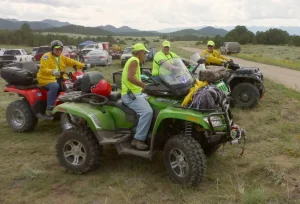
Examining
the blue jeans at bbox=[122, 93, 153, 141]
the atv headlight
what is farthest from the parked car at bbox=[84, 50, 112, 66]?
the atv headlight

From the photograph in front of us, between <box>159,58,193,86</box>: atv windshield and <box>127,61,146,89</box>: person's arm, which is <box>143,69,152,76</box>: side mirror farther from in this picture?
<box>127,61,146,89</box>: person's arm

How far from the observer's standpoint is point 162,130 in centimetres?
520

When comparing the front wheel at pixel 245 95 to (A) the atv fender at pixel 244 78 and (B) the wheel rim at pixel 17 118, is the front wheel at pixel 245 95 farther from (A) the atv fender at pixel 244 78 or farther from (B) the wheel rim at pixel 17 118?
(B) the wheel rim at pixel 17 118

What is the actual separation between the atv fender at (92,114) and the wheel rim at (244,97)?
4.95m

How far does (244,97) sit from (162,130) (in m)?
5.02

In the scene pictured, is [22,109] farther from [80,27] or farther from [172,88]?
[80,27]

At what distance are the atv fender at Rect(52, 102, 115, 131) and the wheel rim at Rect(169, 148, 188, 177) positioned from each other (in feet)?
3.86

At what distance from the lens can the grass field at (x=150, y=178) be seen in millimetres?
4676

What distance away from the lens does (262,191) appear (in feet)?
14.7

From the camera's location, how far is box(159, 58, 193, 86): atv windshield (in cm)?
541

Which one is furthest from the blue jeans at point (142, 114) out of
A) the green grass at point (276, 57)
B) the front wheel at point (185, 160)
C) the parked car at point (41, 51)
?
the parked car at point (41, 51)

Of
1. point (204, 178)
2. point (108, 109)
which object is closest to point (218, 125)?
point (204, 178)

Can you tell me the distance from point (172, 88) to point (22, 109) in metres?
4.13

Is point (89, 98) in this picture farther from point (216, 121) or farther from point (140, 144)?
point (216, 121)
